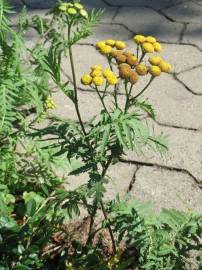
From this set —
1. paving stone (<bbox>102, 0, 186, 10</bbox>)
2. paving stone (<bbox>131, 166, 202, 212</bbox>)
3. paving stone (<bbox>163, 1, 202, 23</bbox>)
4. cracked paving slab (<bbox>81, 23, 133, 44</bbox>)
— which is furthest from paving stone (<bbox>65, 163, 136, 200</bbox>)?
paving stone (<bbox>102, 0, 186, 10</bbox>)

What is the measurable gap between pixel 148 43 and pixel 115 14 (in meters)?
2.44

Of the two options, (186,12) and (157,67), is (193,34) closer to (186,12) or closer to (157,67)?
(186,12)

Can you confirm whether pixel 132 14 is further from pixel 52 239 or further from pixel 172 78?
pixel 52 239

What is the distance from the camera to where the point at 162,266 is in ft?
4.90

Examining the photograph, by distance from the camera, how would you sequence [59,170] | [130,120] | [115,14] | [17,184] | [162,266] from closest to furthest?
→ [130,120] < [162,266] < [17,184] < [59,170] < [115,14]

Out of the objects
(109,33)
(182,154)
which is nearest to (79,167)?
(182,154)

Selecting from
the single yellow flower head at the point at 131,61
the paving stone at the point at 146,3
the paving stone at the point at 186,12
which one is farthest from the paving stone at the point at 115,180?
the paving stone at the point at 146,3

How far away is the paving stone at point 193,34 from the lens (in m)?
3.33

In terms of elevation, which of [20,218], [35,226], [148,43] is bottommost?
[20,218]

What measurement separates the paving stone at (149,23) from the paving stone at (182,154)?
1092 mm

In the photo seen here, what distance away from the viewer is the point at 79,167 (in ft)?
5.65

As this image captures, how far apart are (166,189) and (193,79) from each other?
38.7 inches

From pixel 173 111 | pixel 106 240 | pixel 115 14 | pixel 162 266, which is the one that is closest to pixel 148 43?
pixel 162 266

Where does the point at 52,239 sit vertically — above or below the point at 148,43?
below
